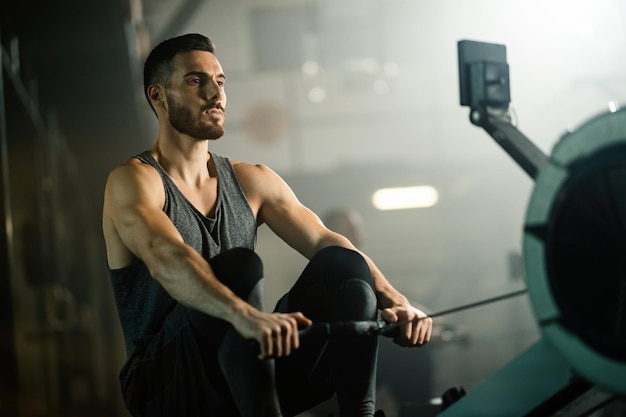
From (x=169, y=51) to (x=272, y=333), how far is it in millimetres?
744

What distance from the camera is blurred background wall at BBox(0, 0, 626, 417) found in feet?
15.5

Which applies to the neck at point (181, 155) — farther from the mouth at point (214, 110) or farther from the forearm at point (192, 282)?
the forearm at point (192, 282)

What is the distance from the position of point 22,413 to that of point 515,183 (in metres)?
4.72

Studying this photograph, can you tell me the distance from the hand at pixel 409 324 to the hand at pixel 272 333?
0.25 metres

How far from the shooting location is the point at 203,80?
1.84 metres

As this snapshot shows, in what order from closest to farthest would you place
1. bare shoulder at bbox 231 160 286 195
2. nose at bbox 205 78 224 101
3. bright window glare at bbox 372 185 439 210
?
nose at bbox 205 78 224 101 < bare shoulder at bbox 231 160 286 195 < bright window glare at bbox 372 185 439 210

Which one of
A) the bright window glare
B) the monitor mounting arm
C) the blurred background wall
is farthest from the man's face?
the bright window glare

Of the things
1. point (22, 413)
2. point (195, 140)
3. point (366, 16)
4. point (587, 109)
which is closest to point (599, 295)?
point (195, 140)

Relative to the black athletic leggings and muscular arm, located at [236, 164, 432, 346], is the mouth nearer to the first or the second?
muscular arm, located at [236, 164, 432, 346]

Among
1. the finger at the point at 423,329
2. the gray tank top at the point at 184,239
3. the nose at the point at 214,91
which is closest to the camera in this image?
the finger at the point at 423,329

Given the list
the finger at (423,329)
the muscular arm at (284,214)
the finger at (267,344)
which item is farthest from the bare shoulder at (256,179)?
the finger at (267,344)

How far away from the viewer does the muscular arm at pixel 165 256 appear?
140cm

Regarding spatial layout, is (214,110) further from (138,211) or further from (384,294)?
(384,294)

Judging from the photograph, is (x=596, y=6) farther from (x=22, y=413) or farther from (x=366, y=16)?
(x=22, y=413)
